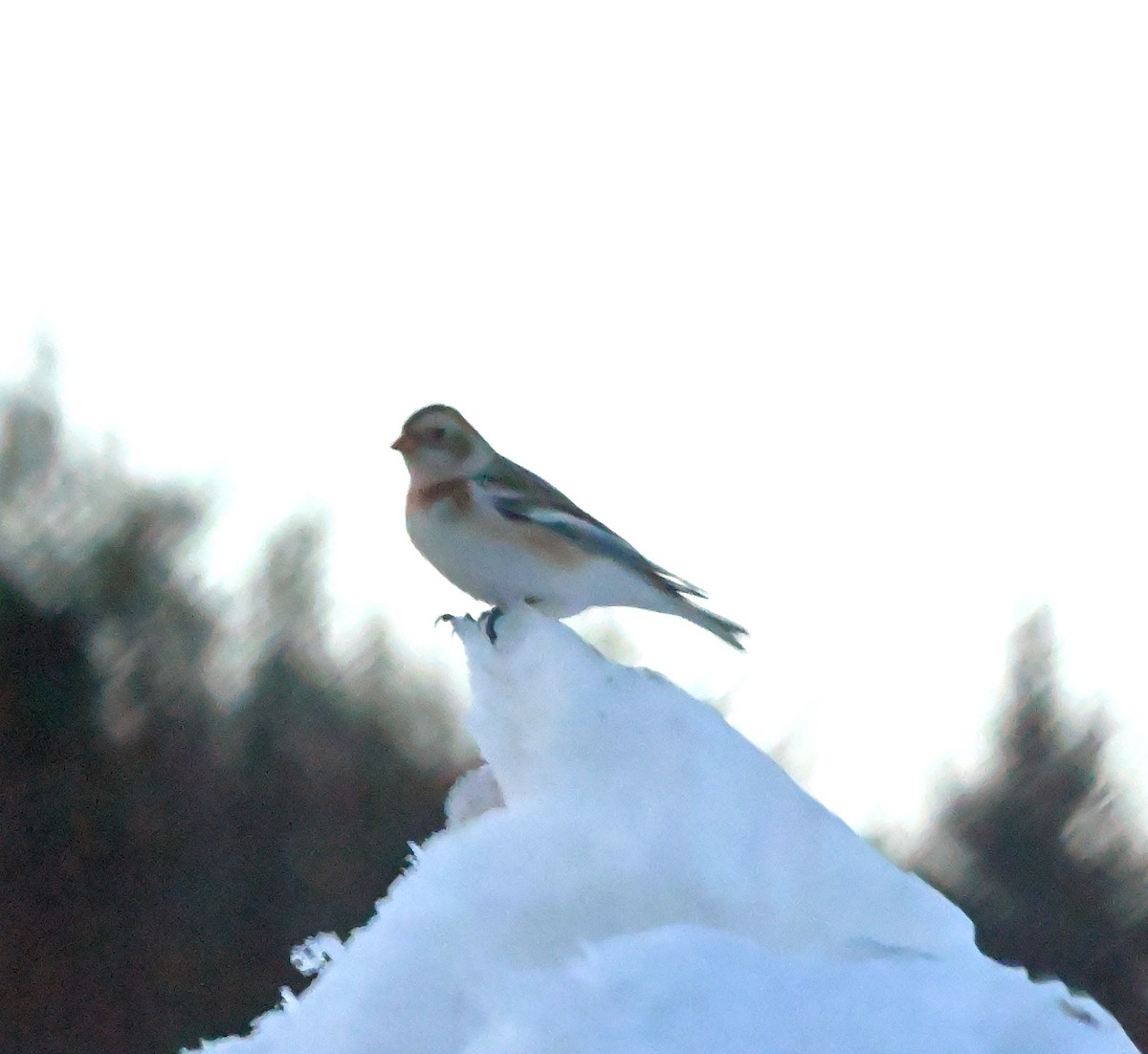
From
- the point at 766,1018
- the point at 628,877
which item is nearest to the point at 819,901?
the point at 628,877

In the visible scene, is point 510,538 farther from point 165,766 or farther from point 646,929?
point 165,766

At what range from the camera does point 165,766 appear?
622 inches

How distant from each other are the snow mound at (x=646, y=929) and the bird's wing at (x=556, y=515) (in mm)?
1343

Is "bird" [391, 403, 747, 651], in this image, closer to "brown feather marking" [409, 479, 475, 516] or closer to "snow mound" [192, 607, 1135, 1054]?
"brown feather marking" [409, 479, 475, 516]

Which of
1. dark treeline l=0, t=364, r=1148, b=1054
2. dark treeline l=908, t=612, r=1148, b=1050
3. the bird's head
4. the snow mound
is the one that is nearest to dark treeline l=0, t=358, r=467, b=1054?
dark treeline l=0, t=364, r=1148, b=1054

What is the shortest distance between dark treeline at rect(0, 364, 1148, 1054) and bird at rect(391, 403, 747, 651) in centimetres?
1135

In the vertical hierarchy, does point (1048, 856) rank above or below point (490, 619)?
above

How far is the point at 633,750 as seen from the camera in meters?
1.69

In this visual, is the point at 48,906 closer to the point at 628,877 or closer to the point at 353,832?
the point at 353,832

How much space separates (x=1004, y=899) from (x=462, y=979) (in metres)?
18.0

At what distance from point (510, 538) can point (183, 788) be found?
42.7 ft

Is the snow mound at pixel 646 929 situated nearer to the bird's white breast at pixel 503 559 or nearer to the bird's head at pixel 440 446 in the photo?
the bird's white breast at pixel 503 559

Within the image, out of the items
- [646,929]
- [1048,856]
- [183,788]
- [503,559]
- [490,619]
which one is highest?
[1048,856]

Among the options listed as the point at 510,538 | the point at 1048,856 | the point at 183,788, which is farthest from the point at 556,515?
the point at 1048,856
